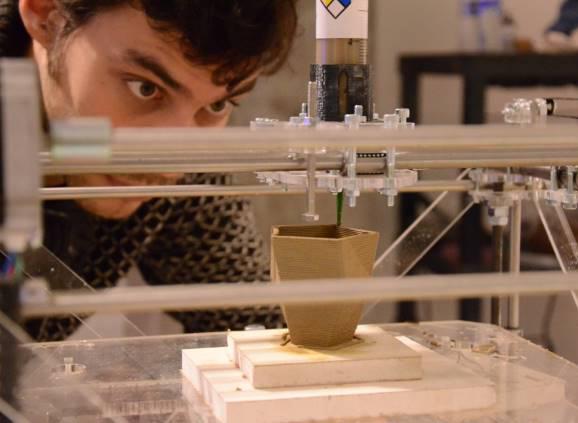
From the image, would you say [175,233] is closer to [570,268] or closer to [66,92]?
[66,92]

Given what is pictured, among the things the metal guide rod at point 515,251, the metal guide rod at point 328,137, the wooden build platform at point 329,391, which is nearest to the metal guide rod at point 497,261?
the metal guide rod at point 515,251

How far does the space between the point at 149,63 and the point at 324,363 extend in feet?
1.89

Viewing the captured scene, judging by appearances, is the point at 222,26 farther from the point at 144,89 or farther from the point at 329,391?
the point at 329,391

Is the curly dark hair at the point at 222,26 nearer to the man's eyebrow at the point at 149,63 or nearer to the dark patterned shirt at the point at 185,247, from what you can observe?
the man's eyebrow at the point at 149,63

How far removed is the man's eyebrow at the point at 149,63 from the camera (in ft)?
4.18

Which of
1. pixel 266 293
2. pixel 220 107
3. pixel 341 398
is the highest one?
pixel 220 107

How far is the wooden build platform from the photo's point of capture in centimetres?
80

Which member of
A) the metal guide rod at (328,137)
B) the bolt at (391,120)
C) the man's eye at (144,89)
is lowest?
the metal guide rod at (328,137)

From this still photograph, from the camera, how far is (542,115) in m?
0.99

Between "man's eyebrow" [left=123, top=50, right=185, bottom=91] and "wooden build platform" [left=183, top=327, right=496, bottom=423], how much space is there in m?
0.49

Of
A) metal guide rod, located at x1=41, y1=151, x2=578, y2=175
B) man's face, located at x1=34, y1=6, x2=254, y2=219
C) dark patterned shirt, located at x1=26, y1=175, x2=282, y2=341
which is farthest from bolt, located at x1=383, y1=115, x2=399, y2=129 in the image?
dark patterned shirt, located at x1=26, y1=175, x2=282, y2=341

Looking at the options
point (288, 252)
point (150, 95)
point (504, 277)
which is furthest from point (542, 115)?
point (150, 95)

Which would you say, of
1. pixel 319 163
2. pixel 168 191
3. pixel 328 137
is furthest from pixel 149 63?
pixel 328 137

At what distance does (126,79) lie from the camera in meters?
1.30
